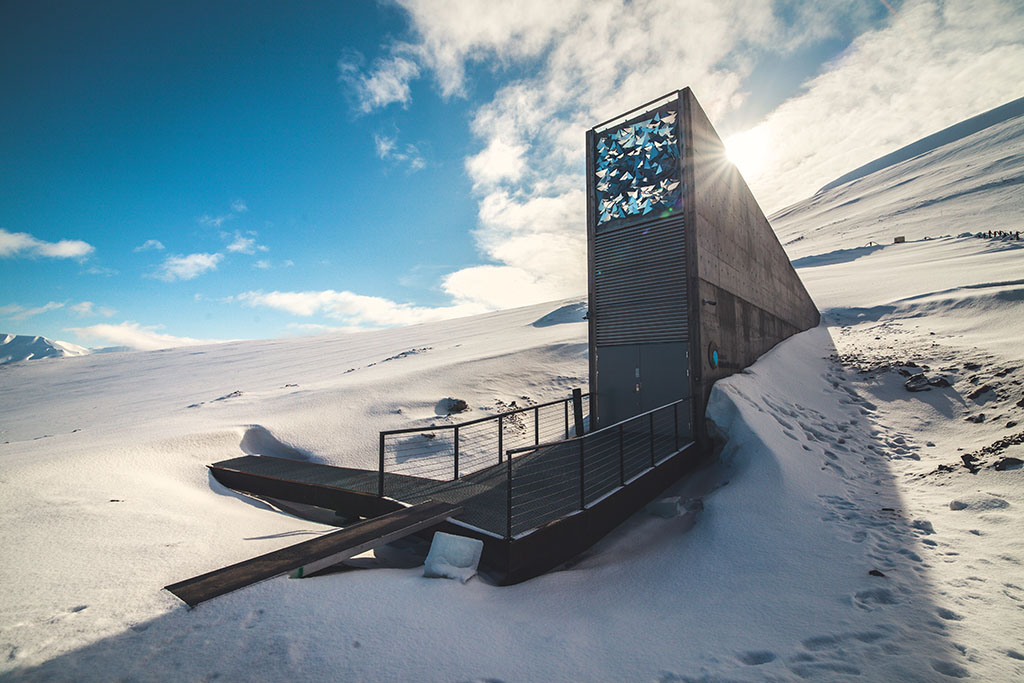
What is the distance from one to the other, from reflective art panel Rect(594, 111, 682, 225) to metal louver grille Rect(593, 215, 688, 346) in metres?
0.40

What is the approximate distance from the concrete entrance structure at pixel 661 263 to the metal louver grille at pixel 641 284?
21mm

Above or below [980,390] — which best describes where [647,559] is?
below

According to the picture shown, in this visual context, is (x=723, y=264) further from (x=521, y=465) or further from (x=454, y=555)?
(x=454, y=555)

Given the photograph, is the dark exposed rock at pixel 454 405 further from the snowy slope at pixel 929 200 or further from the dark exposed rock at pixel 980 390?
the snowy slope at pixel 929 200

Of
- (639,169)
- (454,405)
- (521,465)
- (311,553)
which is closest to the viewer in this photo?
(311,553)

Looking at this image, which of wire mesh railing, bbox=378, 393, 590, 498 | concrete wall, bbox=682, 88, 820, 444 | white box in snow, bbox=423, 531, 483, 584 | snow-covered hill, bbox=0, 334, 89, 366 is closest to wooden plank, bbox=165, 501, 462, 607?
white box in snow, bbox=423, 531, 483, 584

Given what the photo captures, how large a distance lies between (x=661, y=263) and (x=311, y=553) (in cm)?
753

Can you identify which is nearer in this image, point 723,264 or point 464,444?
point 723,264

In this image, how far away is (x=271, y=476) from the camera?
299 inches

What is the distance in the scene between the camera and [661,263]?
28.0 ft

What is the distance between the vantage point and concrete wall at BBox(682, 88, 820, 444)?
26.9 feet

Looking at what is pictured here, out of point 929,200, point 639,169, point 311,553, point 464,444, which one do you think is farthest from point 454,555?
point 929,200

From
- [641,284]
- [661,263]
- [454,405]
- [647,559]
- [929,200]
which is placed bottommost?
[647,559]

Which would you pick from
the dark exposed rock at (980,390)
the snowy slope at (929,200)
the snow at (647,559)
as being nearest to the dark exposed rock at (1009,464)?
the snow at (647,559)
